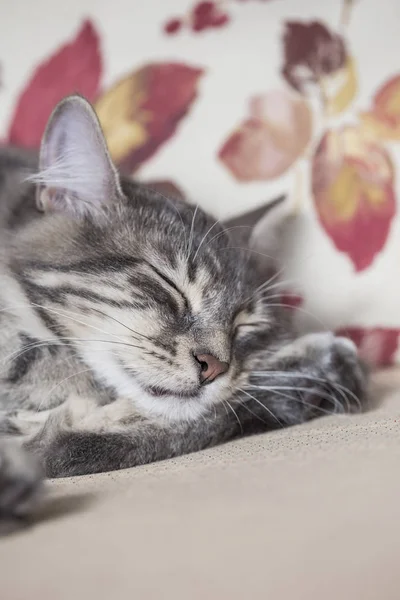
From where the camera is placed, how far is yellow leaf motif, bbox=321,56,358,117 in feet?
4.54

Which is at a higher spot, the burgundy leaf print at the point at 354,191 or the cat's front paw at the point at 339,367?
the burgundy leaf print at the point at 354,191

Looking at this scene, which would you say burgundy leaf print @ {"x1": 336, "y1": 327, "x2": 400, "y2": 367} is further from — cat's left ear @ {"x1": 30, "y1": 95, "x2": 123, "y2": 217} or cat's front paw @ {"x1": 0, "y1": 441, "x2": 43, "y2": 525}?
cat's front paw @ {"x1": 0, "y1": 441, "x2": 43, "y2": 525}

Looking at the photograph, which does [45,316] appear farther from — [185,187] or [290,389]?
[185,187]

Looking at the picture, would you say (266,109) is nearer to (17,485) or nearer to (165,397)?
(165,397)

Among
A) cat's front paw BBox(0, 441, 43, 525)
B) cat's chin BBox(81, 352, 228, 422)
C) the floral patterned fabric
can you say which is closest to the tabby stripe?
cat's chin BBox(81, 352, 228, 422)

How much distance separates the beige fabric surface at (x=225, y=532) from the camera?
0.52 m

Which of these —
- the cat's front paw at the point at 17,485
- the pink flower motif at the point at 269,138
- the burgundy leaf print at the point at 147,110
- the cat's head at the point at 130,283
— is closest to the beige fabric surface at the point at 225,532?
the cat's front paw at the point at 17,485

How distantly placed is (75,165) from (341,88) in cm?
66

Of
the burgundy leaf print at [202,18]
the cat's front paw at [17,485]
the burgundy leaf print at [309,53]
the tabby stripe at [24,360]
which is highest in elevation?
the burgundy leaf print at [202,18]

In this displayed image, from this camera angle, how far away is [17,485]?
626 millimetres

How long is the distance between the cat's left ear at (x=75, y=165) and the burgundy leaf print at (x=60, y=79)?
1.83ft

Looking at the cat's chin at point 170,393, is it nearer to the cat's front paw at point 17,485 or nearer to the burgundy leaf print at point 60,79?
the cat's front paw at point 17,485

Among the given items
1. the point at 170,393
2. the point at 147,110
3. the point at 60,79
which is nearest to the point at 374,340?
the point at 170,393

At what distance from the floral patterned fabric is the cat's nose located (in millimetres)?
444
